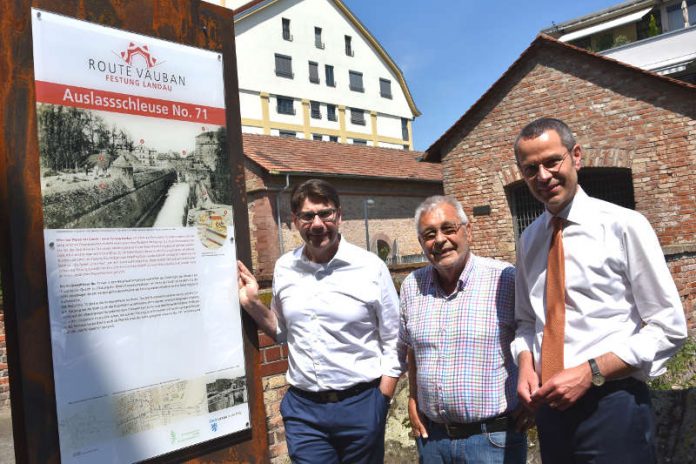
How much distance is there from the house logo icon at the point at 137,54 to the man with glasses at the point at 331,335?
2.96 ft

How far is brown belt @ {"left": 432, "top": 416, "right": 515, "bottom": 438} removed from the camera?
2.41 metres

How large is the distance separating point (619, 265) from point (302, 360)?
1478 millimetres

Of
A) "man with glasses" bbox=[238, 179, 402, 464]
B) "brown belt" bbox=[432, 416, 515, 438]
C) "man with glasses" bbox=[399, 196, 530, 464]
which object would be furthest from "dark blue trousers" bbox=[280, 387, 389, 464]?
Result: "brown belt" bbox=[432, 416, 515, 438]

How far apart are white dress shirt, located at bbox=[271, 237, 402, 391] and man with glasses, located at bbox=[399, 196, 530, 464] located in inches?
8.3

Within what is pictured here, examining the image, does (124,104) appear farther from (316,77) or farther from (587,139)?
(316,77)

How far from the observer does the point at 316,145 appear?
2289 centimetres

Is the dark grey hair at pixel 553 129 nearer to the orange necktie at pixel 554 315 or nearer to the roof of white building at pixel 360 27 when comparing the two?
the orange necktie at pixel 554 315

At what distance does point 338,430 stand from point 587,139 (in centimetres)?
1203

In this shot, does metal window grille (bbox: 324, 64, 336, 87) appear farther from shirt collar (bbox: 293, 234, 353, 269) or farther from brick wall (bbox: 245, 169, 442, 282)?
shirt collar (bbox: 293, 234, 353, 269)

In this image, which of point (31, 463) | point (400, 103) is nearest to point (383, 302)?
point (31, 463)

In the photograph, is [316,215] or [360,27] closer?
[316,215]

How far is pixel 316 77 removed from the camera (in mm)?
42156

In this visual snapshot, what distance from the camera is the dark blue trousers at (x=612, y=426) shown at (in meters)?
2.01

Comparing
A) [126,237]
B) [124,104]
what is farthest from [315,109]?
[126,237]
